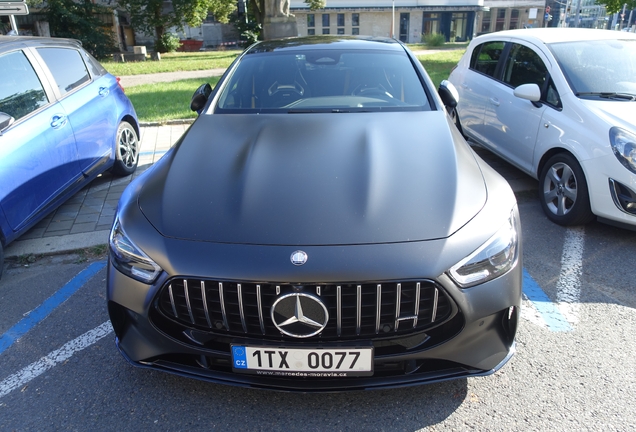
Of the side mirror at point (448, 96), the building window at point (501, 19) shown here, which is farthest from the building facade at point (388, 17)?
the side mirror at point (448, 96)

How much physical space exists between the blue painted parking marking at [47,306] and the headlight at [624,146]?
3959 mm

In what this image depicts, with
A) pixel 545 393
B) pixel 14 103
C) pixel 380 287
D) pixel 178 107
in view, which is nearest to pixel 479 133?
pixel 545 393

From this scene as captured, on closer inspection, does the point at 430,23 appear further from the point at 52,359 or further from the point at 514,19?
the point at 52,359

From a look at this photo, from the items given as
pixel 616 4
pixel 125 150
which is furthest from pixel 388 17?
pixel 125 150

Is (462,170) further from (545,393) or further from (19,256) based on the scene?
(19,256)

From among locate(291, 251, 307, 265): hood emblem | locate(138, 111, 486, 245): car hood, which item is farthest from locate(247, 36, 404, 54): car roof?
locate(291, 251, 307, 265): hood emblem

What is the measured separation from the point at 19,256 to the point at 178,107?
5.64 m

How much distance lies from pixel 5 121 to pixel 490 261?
3402 millimetres

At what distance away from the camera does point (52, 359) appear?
2717 millimetres

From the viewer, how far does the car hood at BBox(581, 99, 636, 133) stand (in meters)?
3.72

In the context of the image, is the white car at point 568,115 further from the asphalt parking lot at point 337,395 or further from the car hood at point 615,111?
the asphalt parking lot at point 337,395

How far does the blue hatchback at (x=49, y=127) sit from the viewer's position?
361cm

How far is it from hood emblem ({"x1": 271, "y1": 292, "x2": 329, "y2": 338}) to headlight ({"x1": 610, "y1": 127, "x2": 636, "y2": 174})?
2.89m

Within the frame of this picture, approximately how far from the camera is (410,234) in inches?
80.2
